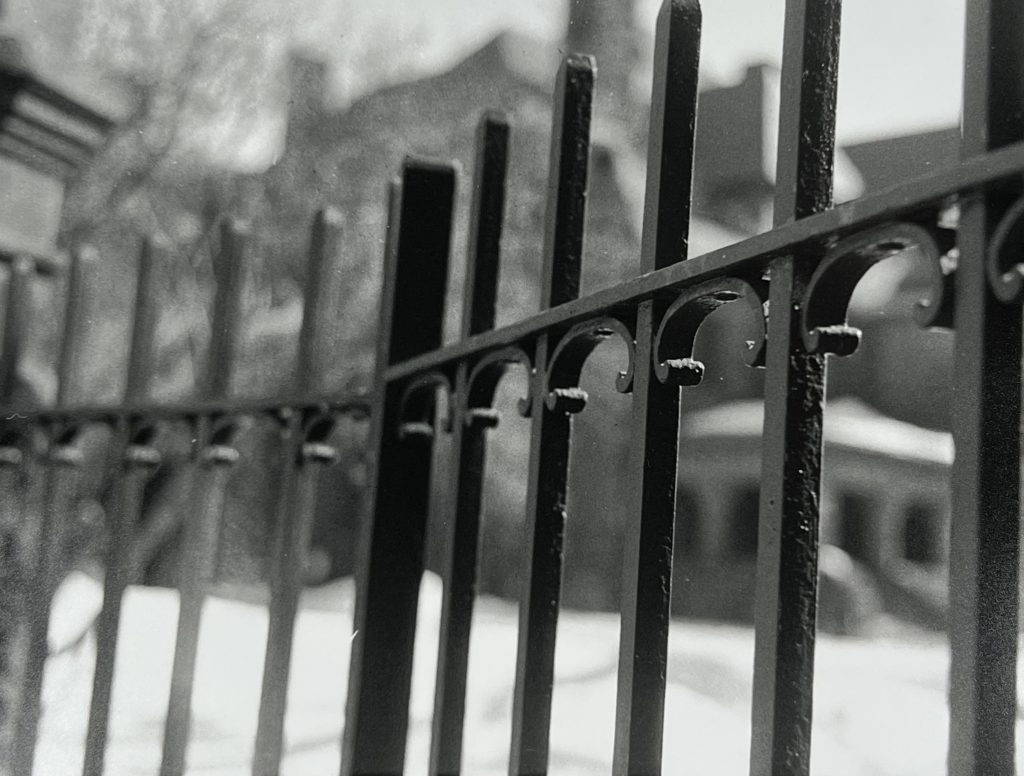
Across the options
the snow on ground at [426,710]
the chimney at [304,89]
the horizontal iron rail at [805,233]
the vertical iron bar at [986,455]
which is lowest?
the snow on ground at [426,710]

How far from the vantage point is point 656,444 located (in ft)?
2.83

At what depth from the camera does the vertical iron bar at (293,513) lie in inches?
71.9

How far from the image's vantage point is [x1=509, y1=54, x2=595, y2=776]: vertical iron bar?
1019 millimetres

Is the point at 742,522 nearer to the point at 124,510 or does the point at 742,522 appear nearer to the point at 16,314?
the point at 16,314

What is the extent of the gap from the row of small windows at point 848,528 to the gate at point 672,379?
16.5 m

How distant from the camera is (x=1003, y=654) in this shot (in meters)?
0.58

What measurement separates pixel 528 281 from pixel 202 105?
3.77 m

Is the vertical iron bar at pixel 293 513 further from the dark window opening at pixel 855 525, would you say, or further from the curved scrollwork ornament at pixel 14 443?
the dark window opening at pixel 855 525

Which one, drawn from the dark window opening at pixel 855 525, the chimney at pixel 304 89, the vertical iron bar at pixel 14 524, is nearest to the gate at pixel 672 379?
the vertical iron bar at pixel 14 524

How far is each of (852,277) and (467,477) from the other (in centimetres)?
68

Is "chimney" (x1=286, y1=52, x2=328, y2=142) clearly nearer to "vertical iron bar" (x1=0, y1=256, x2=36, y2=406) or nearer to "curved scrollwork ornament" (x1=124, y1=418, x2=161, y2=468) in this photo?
"vertical iron bar" (x1=0, y1=256, x2=36, y2=406)

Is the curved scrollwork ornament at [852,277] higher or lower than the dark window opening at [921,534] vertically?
lower

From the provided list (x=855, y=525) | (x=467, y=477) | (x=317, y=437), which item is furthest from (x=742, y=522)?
(x=467, y=477)

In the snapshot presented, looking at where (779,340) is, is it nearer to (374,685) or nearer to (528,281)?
(374,685)
